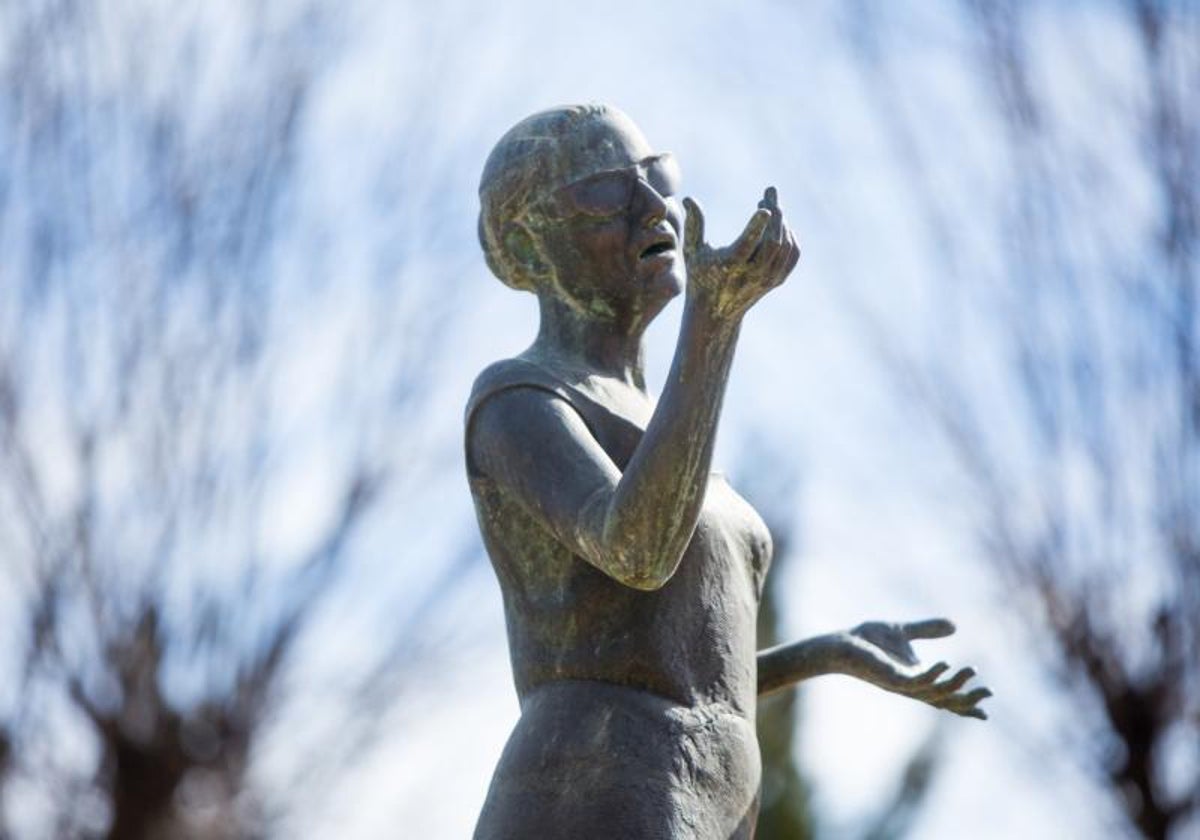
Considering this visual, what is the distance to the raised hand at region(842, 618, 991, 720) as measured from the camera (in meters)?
4.86

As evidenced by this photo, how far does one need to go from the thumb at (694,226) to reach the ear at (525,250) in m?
0.64

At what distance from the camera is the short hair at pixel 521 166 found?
15.5 ft

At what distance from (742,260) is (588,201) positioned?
633 millimetres

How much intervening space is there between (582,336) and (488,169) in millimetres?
365

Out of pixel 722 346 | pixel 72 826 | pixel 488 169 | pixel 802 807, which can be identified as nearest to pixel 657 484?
pixel 722 346

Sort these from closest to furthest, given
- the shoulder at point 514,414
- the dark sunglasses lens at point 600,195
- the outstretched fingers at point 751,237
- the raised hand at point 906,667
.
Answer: the outstretched fingers at point 751,237
the shoulder at point 514,414
the dark sunglasses lens at point 600,195
the raised hand at point 906,667

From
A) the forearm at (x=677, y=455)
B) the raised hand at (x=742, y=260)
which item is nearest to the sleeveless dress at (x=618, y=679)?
the forearm at (x=677, y=455)

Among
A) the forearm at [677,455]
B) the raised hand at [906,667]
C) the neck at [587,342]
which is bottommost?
the raised hand at [906,667]

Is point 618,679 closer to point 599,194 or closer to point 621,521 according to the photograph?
point 621,521

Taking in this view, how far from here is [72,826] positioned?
13.6m

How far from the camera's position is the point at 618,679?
173 inches

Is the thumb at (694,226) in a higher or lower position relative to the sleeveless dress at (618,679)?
higher

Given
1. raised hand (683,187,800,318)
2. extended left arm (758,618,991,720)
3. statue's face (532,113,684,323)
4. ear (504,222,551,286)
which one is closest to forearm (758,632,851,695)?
extended left arm (758,618,991,720)

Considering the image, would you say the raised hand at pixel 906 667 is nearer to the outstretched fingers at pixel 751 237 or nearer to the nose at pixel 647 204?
the nose at pixel 647 204
